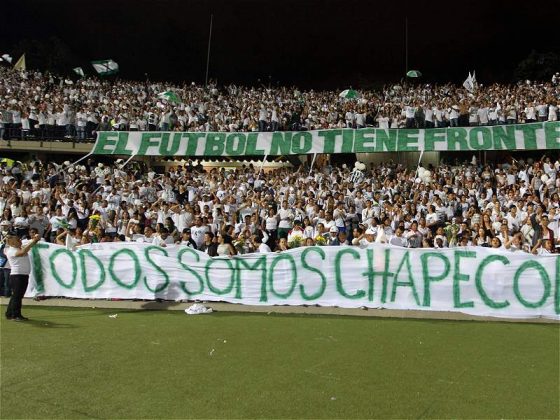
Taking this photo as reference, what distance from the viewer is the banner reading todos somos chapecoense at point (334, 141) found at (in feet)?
72.0

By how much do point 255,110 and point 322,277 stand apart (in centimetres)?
1863

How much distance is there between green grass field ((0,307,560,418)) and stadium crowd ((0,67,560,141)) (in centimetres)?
1622

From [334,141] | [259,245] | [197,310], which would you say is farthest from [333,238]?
[334,141]

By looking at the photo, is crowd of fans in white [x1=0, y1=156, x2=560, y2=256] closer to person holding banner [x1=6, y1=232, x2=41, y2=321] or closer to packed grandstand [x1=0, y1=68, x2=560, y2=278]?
packed grandstand [x1=0, y1=68, x2=560, y2=278]

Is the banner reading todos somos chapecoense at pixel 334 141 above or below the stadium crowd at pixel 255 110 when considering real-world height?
Result: below

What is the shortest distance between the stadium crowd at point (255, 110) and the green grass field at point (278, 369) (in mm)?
16222

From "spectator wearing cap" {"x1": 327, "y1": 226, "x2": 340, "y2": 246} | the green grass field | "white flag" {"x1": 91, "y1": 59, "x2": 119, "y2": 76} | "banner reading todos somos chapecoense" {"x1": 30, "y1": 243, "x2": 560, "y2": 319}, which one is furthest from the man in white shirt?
"white flag" {"x1": 91, "y1": 59, "x2": 119, "y2": 76}

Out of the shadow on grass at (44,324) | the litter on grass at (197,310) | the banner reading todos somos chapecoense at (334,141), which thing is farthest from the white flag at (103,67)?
the shadow on grass at (44,324)

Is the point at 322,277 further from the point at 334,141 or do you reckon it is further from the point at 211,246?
the point at 334,141

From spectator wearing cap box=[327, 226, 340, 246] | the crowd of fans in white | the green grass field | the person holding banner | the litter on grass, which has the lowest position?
the green grass field

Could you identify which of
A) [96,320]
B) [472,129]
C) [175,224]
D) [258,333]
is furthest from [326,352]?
[472,129]

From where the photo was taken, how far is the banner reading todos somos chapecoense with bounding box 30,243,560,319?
1021 cm

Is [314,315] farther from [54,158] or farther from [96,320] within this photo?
[54,158]

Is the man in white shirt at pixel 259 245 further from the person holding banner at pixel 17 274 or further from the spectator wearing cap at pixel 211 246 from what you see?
the person holding banner at pixel 17 274
